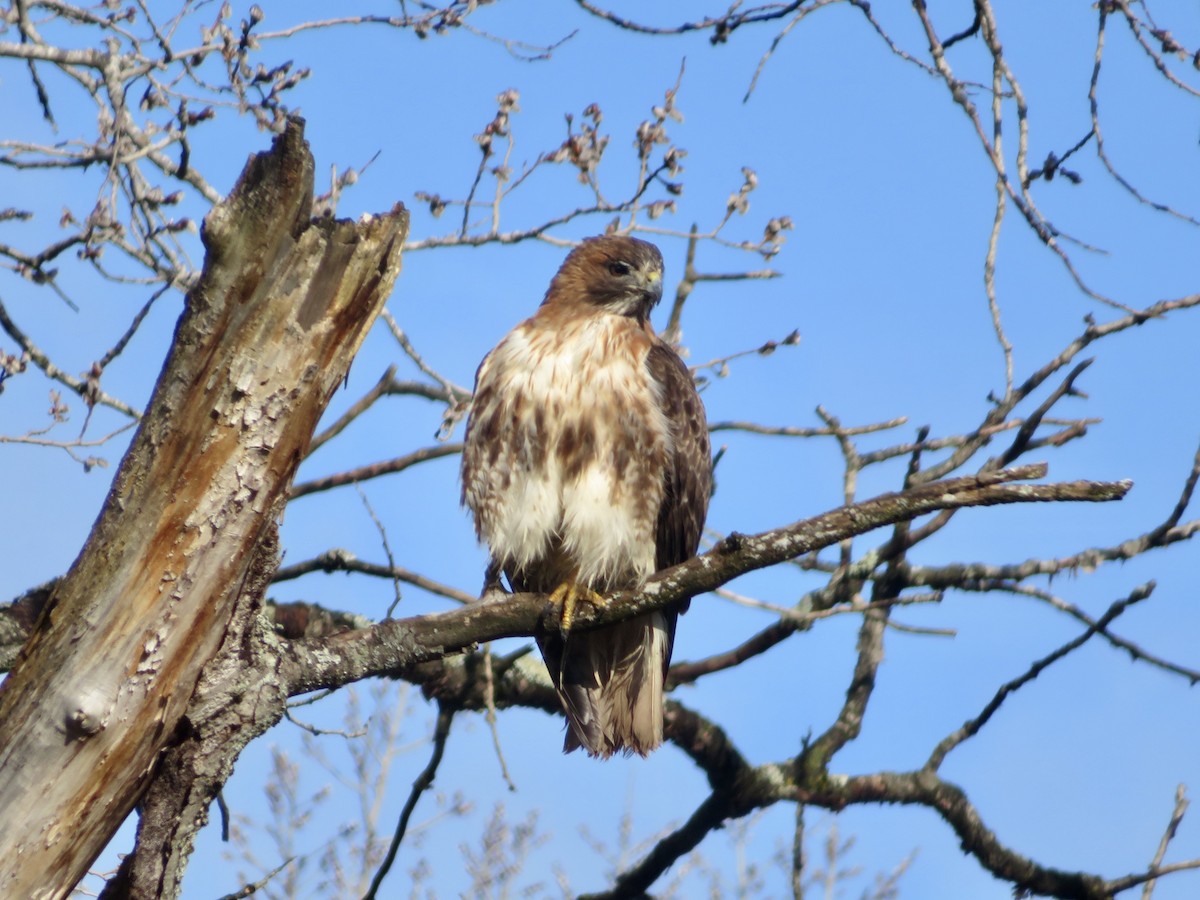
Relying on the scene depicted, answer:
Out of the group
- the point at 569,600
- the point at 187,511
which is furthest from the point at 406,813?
the point at 187,511

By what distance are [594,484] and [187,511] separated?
6.60 ft

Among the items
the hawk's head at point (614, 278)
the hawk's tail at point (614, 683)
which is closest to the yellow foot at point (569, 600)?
the hawk's tail at point (614, 683)

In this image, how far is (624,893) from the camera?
17.5 ft

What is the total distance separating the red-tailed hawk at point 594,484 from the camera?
4871mm

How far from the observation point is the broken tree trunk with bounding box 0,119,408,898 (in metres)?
2.94

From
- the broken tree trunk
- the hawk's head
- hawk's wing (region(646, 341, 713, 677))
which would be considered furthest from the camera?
the hawk's head

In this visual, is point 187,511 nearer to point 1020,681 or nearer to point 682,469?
point 682,469

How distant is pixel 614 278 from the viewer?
5.62m

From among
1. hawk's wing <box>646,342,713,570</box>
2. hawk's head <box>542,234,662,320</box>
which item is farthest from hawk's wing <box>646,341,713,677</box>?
hawk's head <box>542,234,662,320</box>

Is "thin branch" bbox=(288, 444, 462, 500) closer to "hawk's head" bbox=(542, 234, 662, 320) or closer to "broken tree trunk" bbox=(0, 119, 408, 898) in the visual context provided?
"hawk's head" bbox=(542, 234, 662, 320)

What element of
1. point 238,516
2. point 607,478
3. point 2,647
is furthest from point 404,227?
point 2,647

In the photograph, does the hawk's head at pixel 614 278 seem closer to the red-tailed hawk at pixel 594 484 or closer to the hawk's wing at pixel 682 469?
the red-tailed hawk at pixel 594 484

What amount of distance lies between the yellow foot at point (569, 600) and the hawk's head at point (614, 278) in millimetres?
1386

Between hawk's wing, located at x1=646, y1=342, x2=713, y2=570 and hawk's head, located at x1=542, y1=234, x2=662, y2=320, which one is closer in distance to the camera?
hawk's wing, located at x1=646, y1=342, x2=713, y2=570
